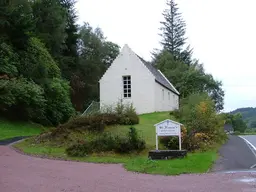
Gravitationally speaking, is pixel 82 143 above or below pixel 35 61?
below

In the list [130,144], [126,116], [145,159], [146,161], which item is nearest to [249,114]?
[126,116]

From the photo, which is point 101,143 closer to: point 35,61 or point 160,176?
point 160,176

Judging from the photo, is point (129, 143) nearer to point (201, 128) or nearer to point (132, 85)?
point (201, 128)

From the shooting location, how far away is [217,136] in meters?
22.6

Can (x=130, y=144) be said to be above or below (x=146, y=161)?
above

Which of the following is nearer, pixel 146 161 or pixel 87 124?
pixel 146 161

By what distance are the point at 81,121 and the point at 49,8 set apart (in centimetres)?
2827

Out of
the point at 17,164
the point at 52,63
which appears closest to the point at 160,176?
the point at 17,164

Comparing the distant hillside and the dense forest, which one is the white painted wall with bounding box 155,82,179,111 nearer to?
the dense forest

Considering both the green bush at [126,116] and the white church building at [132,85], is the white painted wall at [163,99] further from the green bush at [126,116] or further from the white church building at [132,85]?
the green bush at [126,116]

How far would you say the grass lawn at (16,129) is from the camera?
26.8m

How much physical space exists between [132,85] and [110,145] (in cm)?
2082

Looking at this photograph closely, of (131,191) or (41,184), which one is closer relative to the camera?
(131,191)

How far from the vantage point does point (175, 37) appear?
246ft
